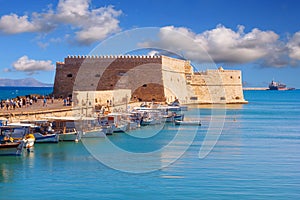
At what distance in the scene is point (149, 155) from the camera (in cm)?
1490

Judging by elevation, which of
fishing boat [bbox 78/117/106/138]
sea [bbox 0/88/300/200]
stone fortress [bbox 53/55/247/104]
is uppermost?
stone fortress [bbox 53/55/247/104]

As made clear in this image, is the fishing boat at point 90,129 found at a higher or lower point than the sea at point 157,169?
higher

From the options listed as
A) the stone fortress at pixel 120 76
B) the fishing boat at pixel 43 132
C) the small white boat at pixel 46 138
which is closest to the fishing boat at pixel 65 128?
the fishing boat at pixel 43 132

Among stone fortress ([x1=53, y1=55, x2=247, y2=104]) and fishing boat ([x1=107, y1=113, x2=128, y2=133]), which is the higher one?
stone fortress ([x1=53, y1=55, x2=247, y2=104])

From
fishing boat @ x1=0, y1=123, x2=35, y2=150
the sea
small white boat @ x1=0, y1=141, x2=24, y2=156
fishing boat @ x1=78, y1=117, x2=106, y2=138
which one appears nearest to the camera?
the sea

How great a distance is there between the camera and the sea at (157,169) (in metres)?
10.3

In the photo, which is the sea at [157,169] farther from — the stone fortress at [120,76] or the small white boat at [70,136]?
the stone fortress at [120,76]

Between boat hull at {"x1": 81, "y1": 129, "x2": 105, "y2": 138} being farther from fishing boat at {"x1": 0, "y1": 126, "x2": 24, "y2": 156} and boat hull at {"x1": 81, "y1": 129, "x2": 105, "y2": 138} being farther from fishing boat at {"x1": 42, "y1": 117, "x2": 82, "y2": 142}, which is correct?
fishing boat at {"x1": 0, "y1": 126, "x2": 24, "y2": 156}

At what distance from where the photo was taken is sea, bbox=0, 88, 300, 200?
10.3m

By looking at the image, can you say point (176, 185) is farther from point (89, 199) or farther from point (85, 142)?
point (85, 142)

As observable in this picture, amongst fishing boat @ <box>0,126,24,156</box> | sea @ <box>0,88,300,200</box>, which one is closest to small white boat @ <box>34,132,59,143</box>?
sea @ <box>0,88,300,200</box>

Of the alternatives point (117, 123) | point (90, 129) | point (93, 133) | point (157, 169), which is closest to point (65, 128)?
point (93, 133)

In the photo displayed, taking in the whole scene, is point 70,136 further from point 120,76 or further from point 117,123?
point 120,76

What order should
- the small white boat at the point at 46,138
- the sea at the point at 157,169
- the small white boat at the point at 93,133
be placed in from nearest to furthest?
the sea at the point at 157,169 < the small white boat at the point at 46,138 < the small white boat at the point at 93,133
